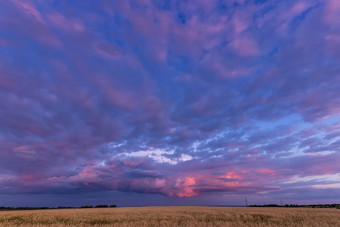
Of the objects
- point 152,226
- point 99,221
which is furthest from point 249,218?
point 99,221

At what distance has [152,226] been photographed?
2453cm

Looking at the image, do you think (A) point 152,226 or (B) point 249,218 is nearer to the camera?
(A) point 152,226

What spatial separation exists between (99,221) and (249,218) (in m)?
24.4

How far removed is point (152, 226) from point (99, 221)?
1388cm

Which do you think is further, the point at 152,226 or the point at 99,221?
the point at 99,221

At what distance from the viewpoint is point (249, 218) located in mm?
36094

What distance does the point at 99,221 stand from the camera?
112ft

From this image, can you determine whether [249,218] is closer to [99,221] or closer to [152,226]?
[152,226]

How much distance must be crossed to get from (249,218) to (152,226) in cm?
1966
